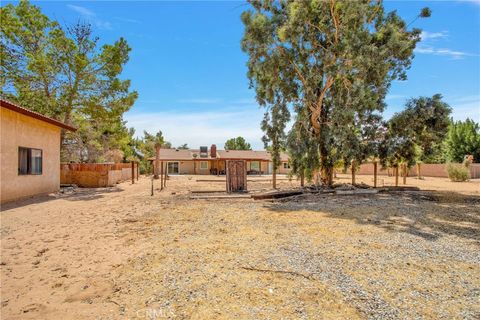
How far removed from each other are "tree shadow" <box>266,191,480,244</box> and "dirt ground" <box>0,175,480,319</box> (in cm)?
9

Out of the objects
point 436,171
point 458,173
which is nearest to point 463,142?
point 436,171

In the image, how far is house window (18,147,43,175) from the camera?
12131mm

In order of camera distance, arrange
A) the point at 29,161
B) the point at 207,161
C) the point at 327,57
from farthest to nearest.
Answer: the point at 207,161 → the point at 327,57 → the point at 29,161

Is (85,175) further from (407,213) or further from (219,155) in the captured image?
(219,155)

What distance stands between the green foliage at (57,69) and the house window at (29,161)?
6.72 metres

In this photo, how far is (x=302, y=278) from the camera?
4.21 meters

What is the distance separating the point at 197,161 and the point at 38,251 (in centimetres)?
3771

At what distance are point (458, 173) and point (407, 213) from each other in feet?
69.3

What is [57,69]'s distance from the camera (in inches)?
736

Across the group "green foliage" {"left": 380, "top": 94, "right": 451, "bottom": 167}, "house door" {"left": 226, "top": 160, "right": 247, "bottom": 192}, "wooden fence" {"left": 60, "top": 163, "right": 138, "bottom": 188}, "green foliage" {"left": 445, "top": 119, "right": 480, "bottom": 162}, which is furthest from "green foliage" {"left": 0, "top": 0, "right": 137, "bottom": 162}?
"green foliage" {"left": 445, "top": 119, "right": 480, "bottom": 162}

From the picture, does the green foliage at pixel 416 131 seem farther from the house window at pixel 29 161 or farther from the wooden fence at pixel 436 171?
the house window at pixel 29 161

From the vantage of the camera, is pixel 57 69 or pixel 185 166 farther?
pixel 185 166

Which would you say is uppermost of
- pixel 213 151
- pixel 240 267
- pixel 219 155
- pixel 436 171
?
pixel 213 151

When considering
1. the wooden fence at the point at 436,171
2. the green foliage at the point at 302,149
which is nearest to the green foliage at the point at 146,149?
the green foliage at the point at 302,149
